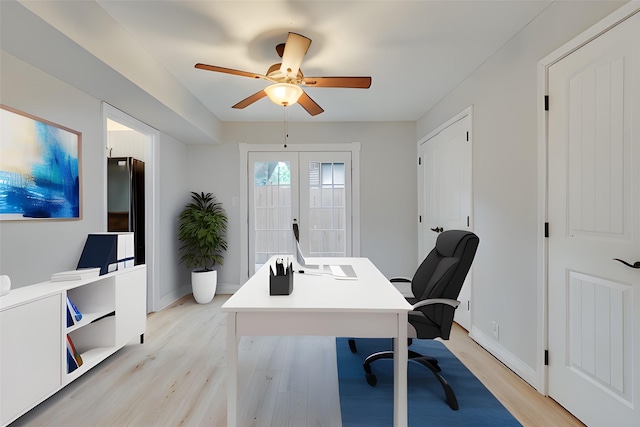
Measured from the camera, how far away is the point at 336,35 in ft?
7.43

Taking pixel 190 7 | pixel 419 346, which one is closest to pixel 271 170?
pixel 190 7

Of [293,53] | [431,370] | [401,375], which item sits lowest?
[431,370]

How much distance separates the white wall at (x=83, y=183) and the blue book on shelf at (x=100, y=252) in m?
0.07

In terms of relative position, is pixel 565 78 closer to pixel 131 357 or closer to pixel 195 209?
pixel 131 357

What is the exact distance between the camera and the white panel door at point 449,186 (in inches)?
119

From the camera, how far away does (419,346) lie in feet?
8.86

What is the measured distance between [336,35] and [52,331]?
8.92 ft

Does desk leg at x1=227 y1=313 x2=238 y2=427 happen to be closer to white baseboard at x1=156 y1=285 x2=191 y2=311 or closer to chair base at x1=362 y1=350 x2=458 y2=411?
chair base at x1=362 y1=350 x2=458 y2=411

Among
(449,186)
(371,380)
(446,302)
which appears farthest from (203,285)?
(449,186)

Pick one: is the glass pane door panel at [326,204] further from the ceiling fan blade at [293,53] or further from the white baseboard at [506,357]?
the ceiling fan blade at [293,53]

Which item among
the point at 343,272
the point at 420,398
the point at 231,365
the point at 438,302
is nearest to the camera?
the point at 231,365

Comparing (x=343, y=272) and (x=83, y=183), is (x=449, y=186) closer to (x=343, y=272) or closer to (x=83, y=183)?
(x=343, y=272)

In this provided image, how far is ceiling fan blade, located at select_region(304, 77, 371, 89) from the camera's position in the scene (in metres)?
2.14

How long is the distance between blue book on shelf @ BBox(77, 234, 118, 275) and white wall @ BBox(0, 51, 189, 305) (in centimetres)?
7
